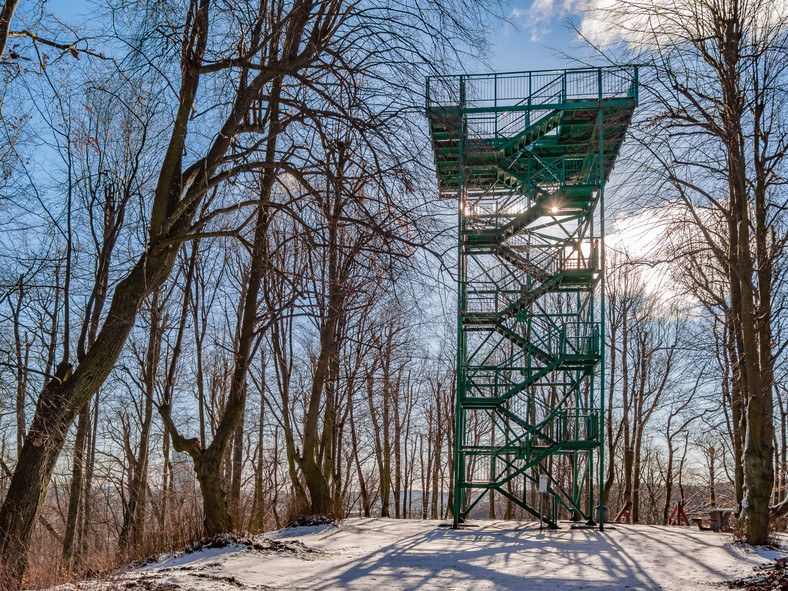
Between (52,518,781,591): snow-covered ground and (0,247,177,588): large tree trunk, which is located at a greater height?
(0,247,177,588): large tree trunk

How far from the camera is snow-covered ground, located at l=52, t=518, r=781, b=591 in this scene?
28.8 ft

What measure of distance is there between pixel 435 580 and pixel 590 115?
14.1 m

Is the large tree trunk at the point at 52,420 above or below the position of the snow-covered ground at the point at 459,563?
above

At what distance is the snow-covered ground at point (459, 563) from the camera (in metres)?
8.78

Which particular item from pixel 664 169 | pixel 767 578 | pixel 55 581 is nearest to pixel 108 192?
pixel 55 581

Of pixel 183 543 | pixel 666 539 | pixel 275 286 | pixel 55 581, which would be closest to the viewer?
pixel 55 581

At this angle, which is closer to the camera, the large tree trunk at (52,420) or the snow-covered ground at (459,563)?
the large tree trunk at (52,420)

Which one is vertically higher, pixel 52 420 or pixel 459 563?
pixel 52 420

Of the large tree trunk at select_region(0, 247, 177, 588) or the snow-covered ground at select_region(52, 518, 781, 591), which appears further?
the snow-covered ground at select_region(52, 518, 781, 591)

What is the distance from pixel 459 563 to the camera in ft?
36.7

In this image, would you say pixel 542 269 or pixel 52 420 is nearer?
pixel 52 420

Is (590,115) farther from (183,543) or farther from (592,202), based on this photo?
(183,543)

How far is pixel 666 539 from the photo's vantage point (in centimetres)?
1488

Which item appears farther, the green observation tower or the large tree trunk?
the green observation tower
